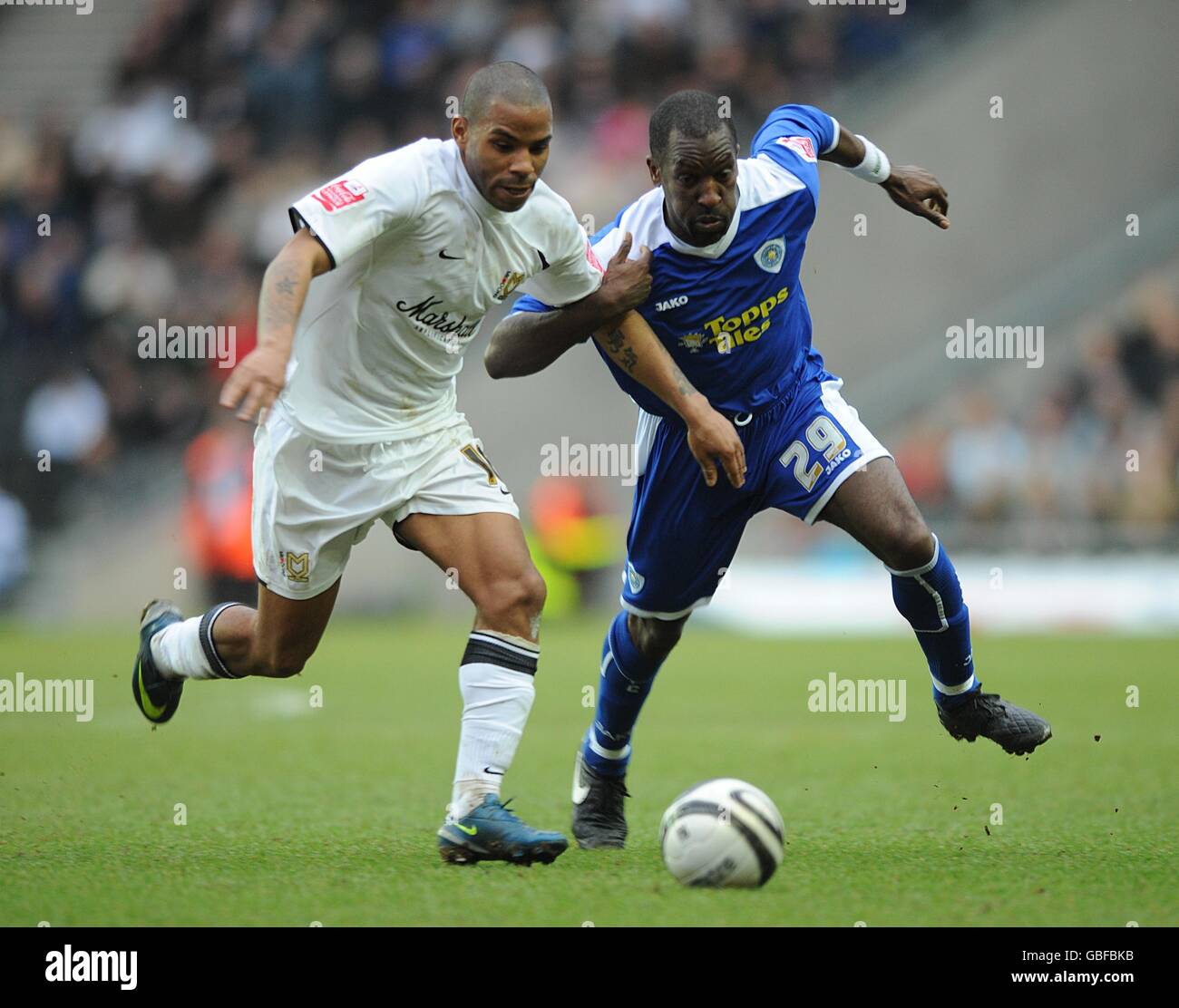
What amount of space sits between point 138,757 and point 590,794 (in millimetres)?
3336

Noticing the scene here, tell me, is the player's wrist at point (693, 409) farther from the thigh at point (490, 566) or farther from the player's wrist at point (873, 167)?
the player's wrist at point (873, 167)

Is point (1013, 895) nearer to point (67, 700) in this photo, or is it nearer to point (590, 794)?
point (590, 794)

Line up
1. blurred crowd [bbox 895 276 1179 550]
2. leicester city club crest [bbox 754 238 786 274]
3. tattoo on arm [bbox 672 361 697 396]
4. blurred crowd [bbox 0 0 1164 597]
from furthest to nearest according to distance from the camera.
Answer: blurred crowd [bbox 0 0 1164 597] → blurred crowd [bbox 895 276 1179 550] → leicester city club crest [bbox 754 238 786 274] → tattoo on arm [bbox 672 361 697 396]

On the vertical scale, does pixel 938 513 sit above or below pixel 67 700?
above

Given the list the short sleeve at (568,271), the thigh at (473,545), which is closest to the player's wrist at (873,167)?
the short sleeve at (568,271)

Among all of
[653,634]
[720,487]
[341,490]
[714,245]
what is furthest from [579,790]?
[714,245]

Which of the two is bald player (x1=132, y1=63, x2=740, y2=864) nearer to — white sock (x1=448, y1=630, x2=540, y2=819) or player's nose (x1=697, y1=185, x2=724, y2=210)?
white sock (x1=448, y1=630, x2=540, y2=819)

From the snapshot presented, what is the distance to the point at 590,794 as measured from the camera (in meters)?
6.45

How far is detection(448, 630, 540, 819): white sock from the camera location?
5.55 m

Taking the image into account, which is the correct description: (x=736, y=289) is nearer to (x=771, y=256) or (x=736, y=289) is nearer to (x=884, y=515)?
(x=771, y=256)

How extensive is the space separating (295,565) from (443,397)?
2.64 feet
